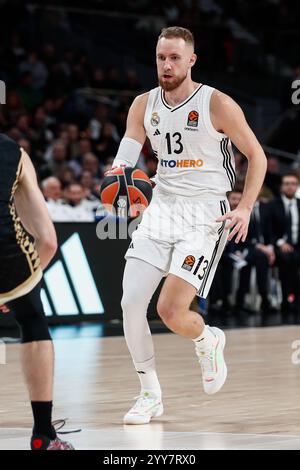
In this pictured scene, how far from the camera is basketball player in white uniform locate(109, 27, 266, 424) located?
22.7 ft

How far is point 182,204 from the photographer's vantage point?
7094 mm

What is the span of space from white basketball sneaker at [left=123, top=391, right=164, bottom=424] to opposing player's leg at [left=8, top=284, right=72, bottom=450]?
Answer: 1548 mm

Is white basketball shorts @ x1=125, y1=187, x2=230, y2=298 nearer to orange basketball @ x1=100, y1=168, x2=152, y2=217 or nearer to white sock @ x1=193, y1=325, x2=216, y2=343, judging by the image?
orange basketball @ x1=100, y1=168, x2=152, y2=217

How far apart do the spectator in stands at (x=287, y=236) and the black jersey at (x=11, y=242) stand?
490 inches

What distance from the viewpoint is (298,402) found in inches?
295

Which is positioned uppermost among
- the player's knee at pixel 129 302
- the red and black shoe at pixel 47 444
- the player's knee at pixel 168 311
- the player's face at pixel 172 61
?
the player's face at pixel 172 61

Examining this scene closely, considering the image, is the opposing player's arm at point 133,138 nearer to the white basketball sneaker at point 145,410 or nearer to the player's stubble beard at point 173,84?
the player's stubble beard at point 173,84

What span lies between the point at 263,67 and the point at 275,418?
18.8 metres

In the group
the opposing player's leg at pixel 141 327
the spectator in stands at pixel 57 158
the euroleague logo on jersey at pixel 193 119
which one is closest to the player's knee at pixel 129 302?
the opposing player's leg at pixel 141 327

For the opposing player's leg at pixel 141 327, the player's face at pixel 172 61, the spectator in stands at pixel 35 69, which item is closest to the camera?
the opposing player's leg at pixel 141 327

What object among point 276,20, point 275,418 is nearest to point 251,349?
point 275,418

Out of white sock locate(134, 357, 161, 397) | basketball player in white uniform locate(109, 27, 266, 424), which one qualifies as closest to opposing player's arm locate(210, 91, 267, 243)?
basketball player in white uniform locate(109, 27, 266, 424)

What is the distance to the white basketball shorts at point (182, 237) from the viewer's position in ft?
22.9

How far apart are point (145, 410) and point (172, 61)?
227 cm
